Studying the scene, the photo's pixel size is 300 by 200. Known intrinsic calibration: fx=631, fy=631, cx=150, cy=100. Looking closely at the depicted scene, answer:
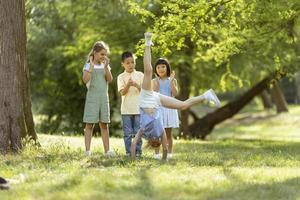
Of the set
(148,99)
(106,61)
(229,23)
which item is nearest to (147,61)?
(148,99)

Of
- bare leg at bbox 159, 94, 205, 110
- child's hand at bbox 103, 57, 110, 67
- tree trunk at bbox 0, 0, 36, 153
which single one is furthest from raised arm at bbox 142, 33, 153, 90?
tree trunk at bbox 0, 0, 36, 153

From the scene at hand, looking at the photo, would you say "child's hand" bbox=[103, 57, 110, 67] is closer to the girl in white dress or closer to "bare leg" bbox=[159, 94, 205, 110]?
the girl in white dress

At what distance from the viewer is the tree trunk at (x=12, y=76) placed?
416 inches

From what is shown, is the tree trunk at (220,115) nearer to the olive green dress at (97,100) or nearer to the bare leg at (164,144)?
the olive green dress at (97,100)

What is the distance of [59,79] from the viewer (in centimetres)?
2938

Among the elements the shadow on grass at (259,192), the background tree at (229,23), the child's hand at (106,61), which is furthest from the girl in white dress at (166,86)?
the shadow on grass at (259,192)

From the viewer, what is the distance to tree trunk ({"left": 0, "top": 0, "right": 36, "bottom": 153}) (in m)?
10.6

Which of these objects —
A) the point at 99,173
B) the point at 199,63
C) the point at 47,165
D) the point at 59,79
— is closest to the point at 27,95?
the point at 47,165

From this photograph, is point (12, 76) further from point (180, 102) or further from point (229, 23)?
point (229, 23)

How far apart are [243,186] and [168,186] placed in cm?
87

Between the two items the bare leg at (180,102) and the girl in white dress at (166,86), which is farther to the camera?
the girl in white dress at (166,86)

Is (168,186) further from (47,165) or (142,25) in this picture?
(142,25)

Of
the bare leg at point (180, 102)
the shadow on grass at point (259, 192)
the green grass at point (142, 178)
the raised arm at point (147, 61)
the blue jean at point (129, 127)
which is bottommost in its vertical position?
the shadow on grass at point (259, 192)

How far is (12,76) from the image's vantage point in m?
10.7
